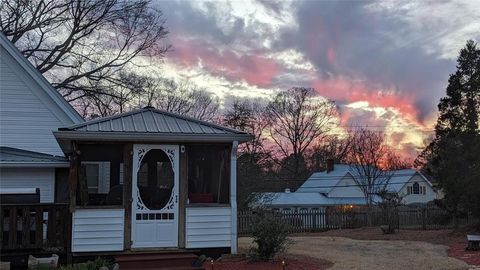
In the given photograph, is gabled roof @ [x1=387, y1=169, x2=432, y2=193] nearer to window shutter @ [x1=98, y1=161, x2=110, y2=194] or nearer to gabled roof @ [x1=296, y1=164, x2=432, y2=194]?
gabled roof @ [x1=296, y1=164, x2=432, y2=194]

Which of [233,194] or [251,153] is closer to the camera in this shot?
[233,194]

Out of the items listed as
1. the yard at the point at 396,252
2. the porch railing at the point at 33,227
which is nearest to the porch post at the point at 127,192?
the porch railing at the point at 33,227

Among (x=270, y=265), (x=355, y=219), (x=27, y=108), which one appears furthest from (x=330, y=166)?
(x=270, y=265)

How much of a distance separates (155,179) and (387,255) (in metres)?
6.98

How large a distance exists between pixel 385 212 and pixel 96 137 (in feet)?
58.7

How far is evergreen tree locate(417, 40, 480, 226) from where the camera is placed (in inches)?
779

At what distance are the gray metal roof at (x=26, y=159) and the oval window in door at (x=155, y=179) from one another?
11.1 ft

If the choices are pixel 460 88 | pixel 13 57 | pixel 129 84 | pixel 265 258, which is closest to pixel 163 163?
pixel 265 258

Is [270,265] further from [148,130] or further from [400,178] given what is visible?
[400,178]

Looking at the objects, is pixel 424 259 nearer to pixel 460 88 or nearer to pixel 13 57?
pixel 13 57

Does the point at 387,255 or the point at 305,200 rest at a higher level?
the point at 305,200

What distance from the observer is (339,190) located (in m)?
50.7

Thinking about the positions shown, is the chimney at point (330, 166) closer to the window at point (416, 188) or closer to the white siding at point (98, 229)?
the window at point (416, 188)

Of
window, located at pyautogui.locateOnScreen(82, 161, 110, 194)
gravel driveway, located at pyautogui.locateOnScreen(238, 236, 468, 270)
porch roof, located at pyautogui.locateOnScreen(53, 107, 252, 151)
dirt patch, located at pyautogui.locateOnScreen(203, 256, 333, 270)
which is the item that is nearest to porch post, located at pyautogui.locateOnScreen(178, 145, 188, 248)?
porch roof, located at pyautogui.locateOnScreen(53, 107, 252, 151)
